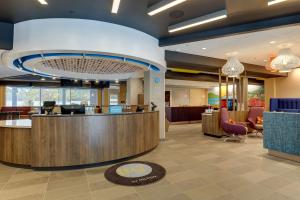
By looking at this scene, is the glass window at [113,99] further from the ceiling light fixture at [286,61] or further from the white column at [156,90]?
the ceiling light fixture at [286,61]

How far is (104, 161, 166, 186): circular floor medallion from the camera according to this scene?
125 inches

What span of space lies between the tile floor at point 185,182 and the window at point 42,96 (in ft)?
36.6

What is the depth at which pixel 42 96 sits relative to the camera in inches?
550

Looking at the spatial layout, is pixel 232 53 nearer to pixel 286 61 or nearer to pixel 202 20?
pixel 286 61

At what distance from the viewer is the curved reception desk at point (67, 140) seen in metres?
3.68

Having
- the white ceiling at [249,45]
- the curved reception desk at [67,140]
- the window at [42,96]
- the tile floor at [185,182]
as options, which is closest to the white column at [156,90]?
the white ceiling at [249,45]

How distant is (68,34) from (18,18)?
115 cm

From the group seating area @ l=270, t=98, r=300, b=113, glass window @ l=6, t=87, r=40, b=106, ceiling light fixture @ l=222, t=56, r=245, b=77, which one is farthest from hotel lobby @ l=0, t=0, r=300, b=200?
glass window @ l=6, t=87, r=40, b=106

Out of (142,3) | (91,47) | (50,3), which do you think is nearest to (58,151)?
(91,47)

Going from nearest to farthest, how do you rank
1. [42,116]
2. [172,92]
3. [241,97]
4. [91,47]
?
[42,116], [91,47], [241,97], [172,92]

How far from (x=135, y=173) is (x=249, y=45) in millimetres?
5106

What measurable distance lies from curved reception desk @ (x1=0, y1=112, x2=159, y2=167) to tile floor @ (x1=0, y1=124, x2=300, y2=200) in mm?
249

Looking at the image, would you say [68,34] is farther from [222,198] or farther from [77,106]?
[222,198]

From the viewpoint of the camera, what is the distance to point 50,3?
331 cm
